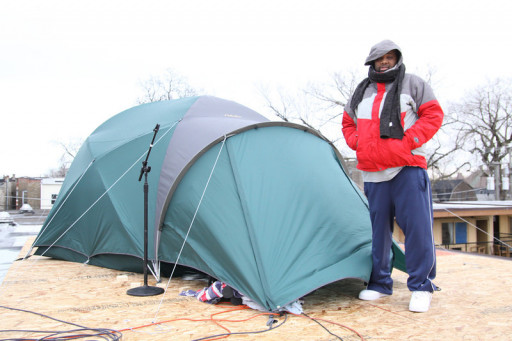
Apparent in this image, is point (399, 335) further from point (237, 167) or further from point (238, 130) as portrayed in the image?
point (238, 130)

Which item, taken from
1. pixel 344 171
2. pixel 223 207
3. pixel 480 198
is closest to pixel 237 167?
pixel 223 207

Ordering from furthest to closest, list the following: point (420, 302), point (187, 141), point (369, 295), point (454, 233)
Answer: point (454, 233)
point (187, 141)
point (369, 295)
point (420, 302)

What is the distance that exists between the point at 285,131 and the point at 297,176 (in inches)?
24.7

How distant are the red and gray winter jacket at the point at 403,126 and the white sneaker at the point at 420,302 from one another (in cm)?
95

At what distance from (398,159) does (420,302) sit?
105cm

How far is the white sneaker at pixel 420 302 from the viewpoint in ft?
10.1

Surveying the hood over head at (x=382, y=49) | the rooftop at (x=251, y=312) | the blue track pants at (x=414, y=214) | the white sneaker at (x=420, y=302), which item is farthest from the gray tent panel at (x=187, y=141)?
the white sneaker at (x=420, y=302)

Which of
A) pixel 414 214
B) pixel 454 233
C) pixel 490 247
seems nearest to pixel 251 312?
pixel 414 214

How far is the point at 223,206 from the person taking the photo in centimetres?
362

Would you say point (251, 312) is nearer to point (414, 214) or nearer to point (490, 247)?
point (414, 214)

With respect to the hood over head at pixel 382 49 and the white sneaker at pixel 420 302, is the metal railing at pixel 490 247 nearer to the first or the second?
the white sneaker at pixel 420 302

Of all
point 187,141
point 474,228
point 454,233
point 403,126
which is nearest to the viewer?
point 403,126

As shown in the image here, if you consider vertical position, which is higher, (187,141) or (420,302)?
(187,141)

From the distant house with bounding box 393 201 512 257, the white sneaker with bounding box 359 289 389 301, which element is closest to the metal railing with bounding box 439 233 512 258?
the distant house with bounding box 393 201 512 257
